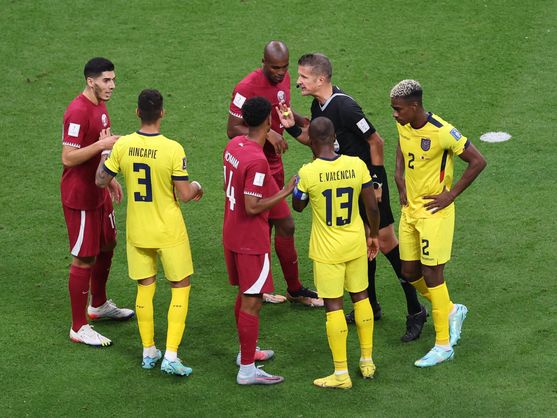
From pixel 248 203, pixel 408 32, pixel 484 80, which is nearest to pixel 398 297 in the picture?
pixel 248 203

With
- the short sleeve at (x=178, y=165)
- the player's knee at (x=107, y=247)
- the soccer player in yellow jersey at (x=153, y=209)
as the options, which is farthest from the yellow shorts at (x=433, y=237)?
the player's knee at (x=107, y=247)

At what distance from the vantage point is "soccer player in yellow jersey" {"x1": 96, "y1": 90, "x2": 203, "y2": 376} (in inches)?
301

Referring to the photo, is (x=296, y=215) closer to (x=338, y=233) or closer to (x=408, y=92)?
(x=338, y=233)

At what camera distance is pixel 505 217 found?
33.5ft

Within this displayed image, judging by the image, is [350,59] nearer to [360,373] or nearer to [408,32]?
[408,32]

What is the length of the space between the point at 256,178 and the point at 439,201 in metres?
1.44

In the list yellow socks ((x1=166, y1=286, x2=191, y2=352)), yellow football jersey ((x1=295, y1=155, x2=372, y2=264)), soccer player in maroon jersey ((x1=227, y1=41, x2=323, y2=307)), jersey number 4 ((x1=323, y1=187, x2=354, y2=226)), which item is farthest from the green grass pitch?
jersey number 4 ((x1=323, y1=187, x2=354, y2=226))

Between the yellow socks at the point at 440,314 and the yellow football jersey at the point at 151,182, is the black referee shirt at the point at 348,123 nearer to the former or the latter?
the yellow socks at the point at 440,314

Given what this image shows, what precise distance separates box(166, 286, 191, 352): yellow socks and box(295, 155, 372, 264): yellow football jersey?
1051 millimetres

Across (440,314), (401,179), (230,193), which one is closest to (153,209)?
(230,193)

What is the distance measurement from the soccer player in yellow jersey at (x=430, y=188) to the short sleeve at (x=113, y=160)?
2.04m

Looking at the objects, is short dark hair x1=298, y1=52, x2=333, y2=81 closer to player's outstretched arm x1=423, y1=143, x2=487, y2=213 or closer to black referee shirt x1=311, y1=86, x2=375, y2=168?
black referee shirt x1=311, y1=86, x2=375, y2=168

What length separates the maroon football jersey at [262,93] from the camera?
8.73 metres

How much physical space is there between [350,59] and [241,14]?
190cm
